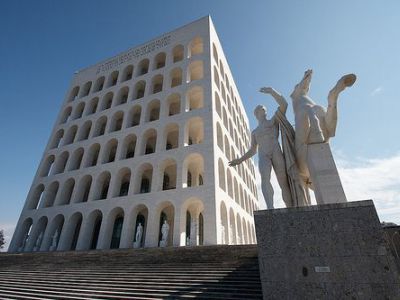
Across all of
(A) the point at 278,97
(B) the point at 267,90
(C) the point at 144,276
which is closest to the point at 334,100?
(A) the point at 278,97

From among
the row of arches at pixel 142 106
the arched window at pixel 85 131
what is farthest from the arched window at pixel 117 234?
the arched window at pixel 85 131

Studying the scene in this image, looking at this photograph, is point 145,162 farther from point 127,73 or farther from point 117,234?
point 127,73

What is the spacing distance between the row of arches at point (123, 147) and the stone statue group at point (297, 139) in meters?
12.4

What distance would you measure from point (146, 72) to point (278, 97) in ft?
77.3

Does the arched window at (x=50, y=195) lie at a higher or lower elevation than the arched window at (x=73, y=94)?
lower

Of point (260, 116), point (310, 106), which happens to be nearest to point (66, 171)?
point (260, 116)

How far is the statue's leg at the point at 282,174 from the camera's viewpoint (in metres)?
5.51

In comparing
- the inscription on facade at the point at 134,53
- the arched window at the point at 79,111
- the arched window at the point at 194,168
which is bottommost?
the arched window at the point at 194,168

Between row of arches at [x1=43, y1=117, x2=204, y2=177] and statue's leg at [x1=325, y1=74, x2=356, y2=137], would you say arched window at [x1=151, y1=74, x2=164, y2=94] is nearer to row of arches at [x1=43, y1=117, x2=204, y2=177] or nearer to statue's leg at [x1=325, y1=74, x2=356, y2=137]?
row of arches at [x1=43, y1=117, x2=204, y2=177]

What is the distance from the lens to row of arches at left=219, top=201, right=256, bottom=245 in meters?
16.5

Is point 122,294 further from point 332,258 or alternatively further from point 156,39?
point 156,39

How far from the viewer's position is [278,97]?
6152 mm

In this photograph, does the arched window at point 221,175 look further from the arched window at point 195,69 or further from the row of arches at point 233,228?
the arched window at point 195,69

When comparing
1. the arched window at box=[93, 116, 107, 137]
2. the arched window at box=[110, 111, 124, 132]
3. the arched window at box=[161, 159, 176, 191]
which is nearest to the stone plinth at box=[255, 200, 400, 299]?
the arched window at box=[161, 159, 176, 191]
